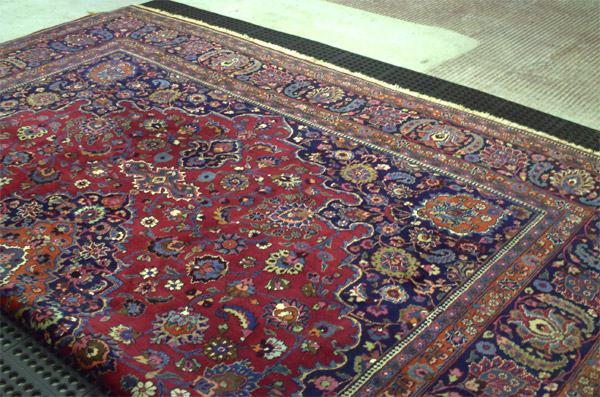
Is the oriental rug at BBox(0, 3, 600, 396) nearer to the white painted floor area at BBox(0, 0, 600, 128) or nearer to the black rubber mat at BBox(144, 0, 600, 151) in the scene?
the black rubber mat at BBox(144, 0, 600, 151)

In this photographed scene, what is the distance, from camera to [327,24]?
3.70 m

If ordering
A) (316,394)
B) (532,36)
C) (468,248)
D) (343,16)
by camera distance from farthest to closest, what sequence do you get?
(343,16), (532,36), (468,248), (316,394)

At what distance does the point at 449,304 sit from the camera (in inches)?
72.4

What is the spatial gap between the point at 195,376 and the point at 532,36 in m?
2.86

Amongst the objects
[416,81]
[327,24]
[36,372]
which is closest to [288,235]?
[36,372]

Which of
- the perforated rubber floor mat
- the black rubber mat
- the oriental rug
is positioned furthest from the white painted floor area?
the perforated rubber floor mat

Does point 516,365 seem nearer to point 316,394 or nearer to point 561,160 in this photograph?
point 316,394

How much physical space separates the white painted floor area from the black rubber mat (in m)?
0.07

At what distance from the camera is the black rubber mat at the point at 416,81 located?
2688 mm

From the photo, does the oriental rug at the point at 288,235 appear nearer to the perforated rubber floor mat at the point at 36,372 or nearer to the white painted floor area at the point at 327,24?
the perforated rubber floor mat at the point at 36,372

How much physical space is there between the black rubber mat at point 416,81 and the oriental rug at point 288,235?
0.10 metres

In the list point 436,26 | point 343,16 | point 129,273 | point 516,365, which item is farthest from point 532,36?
point 129,273

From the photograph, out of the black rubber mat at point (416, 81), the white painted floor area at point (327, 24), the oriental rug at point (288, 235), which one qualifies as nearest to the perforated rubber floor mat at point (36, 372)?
the oriental rug at point (288, 235)

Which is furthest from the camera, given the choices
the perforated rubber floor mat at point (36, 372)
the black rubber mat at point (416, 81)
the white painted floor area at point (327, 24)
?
the white painted floor area at point (327, 24)
